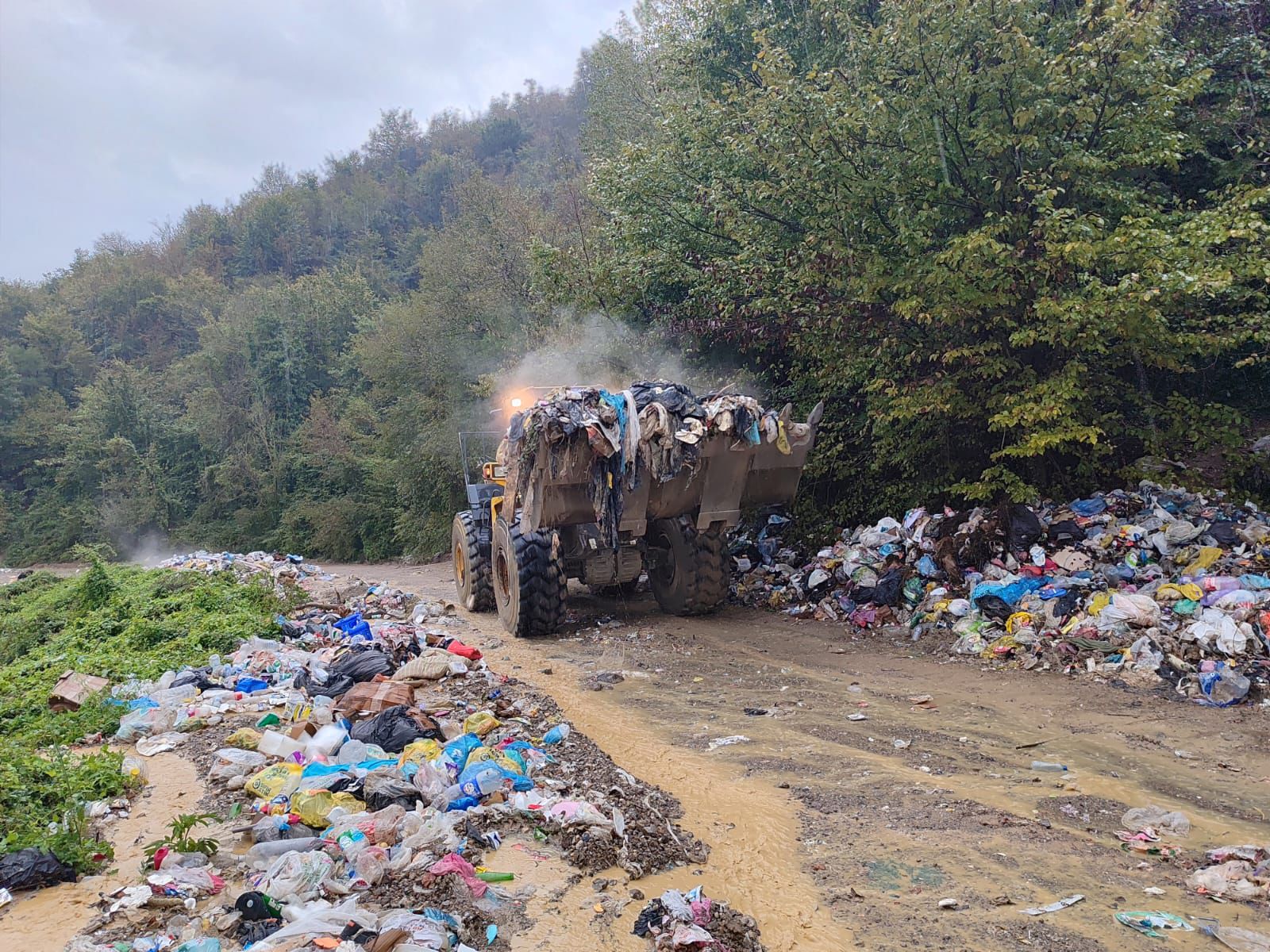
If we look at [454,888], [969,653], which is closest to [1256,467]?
[969,653]

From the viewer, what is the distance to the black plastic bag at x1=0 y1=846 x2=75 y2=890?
3631 mm

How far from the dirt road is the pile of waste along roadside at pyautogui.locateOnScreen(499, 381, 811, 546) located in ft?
5.46

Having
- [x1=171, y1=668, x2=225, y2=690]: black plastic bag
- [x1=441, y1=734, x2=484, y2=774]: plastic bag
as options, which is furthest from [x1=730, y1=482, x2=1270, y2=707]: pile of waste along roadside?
[x1=171, y1=668, x2=225, y2=690]: black plastic bag

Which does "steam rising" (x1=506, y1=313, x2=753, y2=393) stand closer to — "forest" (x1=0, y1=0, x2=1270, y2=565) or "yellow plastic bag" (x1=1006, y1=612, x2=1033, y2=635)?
"forest" (x1=0, y1=0, x2=1270, y2=565)

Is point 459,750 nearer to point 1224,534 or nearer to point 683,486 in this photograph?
point 683,486

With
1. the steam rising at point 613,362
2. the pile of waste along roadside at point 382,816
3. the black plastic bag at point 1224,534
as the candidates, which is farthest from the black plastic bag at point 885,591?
the pile of waste along roadside at point 382,816

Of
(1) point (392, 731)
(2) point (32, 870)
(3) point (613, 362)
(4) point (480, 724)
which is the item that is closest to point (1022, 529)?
(4) point (480, 724)

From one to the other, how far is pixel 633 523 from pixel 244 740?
3607mm

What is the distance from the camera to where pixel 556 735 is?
556 centimetres

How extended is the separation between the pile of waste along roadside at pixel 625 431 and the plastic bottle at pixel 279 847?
3956mm

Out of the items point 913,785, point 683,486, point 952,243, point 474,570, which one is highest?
point 952,243

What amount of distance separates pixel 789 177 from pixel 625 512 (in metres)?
4.33

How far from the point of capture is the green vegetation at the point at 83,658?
4273mm

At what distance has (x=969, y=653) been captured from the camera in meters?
7.31
